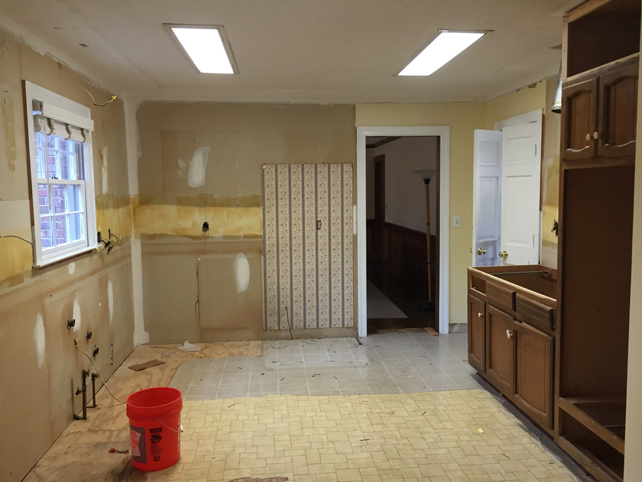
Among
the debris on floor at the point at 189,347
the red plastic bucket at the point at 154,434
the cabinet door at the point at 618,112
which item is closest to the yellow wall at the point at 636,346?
the cabinet door at the point at 618,112

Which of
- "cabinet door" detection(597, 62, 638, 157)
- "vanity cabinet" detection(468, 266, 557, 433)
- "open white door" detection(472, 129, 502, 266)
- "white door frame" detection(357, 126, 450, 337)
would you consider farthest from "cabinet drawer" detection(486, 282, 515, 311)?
"white door frame" detection(357, 126, 450, 337)

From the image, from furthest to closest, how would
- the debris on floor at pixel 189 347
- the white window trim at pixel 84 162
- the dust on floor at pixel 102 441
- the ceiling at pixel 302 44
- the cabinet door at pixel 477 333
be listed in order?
1. the debris on floor at pixel 189 347
2. the cabinet door at pixel 477 333
3. the white window trim at pixel 84 162
4. the dust on floor at pixel 102 441
5. the ceiling at pixel 302 44

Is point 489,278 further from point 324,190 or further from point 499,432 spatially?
point 324,190

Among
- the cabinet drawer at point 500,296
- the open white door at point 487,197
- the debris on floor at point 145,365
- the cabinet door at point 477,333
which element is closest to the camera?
the cabinet drawer at point 500,296

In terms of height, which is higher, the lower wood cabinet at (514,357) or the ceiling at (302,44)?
the ceiling at (302,44)

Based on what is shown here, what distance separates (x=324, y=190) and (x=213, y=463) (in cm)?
293

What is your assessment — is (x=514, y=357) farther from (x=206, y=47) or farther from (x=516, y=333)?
(x=206, y=47)

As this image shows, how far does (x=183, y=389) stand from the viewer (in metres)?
3.96

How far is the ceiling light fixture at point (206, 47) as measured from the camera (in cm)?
301

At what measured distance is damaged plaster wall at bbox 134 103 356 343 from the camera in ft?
16.2

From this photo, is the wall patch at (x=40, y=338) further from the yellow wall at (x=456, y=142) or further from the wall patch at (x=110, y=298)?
the yellow wall at (x=456, y=142)

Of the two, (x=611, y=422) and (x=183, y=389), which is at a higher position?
(x=611, y=422)

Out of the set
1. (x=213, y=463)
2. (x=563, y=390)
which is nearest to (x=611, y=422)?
(x=563, y=390)

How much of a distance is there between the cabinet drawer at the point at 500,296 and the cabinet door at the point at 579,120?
1.02m
